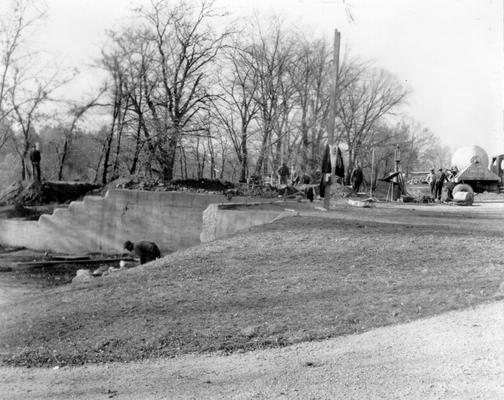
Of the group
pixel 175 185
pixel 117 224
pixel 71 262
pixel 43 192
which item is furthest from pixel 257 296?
pixel 43 192

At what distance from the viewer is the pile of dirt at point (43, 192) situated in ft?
77.7

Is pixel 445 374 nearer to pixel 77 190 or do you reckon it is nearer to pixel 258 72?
pixel 77 190

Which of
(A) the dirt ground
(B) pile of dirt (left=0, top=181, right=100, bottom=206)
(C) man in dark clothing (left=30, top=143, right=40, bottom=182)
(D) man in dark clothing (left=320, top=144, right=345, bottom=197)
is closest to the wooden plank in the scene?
(D) man in dark clothing (left=320, top=144, right=345, bottom=197)

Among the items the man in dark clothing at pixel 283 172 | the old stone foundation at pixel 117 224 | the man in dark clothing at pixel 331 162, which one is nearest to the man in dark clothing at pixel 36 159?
the old stone foundation at pixel 117 224

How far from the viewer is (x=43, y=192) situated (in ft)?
78.8

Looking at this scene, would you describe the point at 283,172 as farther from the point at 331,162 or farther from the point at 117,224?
the point at 331,162

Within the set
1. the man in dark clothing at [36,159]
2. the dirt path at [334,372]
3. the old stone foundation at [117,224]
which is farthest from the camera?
the man in dark clothing at [36,159]

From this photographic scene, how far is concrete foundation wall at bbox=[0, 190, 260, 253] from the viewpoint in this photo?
58.2ft

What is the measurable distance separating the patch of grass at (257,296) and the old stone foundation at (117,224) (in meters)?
8.01

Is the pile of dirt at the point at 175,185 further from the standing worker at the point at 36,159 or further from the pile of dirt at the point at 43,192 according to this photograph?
the standing worker at the point at 36,159

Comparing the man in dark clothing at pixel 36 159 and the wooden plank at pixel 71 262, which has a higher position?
the man in dark clothing at pixel 36 159

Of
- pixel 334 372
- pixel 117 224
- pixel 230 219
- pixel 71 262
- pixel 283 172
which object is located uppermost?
pixel 283 172

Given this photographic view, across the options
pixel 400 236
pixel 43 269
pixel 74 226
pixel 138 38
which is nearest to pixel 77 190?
pixel 74 226

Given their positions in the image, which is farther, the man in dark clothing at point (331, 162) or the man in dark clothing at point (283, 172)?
the man in dark clothing at point (283, 172)
